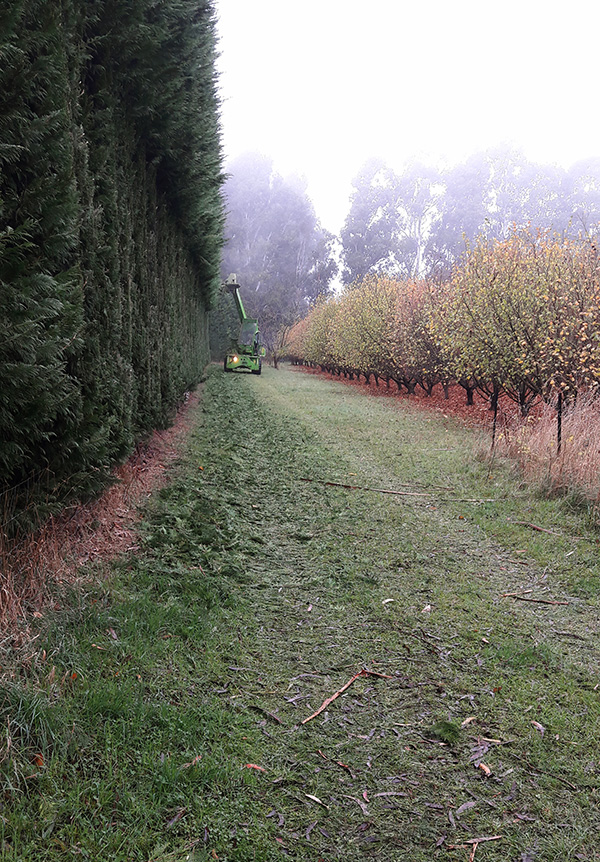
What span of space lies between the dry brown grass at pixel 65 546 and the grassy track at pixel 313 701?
16 cm

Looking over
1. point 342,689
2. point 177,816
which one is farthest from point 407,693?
point 177,816

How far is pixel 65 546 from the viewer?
3.31 metres

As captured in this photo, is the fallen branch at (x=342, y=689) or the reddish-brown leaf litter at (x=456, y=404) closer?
the fallen branch at (x=342, y=689)

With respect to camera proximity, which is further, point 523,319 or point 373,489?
point 523,319

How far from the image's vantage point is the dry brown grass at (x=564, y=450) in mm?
5656

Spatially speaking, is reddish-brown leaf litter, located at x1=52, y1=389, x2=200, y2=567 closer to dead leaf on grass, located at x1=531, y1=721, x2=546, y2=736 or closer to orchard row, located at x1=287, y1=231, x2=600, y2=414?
dead leaf on grass, located at x1=531, y1=721, x2=546, y2=736

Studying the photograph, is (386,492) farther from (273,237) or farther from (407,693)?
(273,237)

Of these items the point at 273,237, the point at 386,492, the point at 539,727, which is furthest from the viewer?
the point at 273,237

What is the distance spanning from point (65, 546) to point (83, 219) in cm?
215

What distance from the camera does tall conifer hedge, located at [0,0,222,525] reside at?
2.58 m

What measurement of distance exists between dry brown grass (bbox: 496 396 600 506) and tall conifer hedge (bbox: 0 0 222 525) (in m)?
4.49

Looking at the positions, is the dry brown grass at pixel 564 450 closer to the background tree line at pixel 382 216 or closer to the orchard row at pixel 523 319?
the orchard row at pixel 523 319

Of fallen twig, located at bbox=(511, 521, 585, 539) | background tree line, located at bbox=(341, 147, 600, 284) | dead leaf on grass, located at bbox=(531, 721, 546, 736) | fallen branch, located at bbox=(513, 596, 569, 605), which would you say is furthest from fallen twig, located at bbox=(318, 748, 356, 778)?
background tree line, located at bbox=(341, 147, 600, 284)

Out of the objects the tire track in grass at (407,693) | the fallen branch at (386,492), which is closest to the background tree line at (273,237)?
the fallen branch at (386,492)
